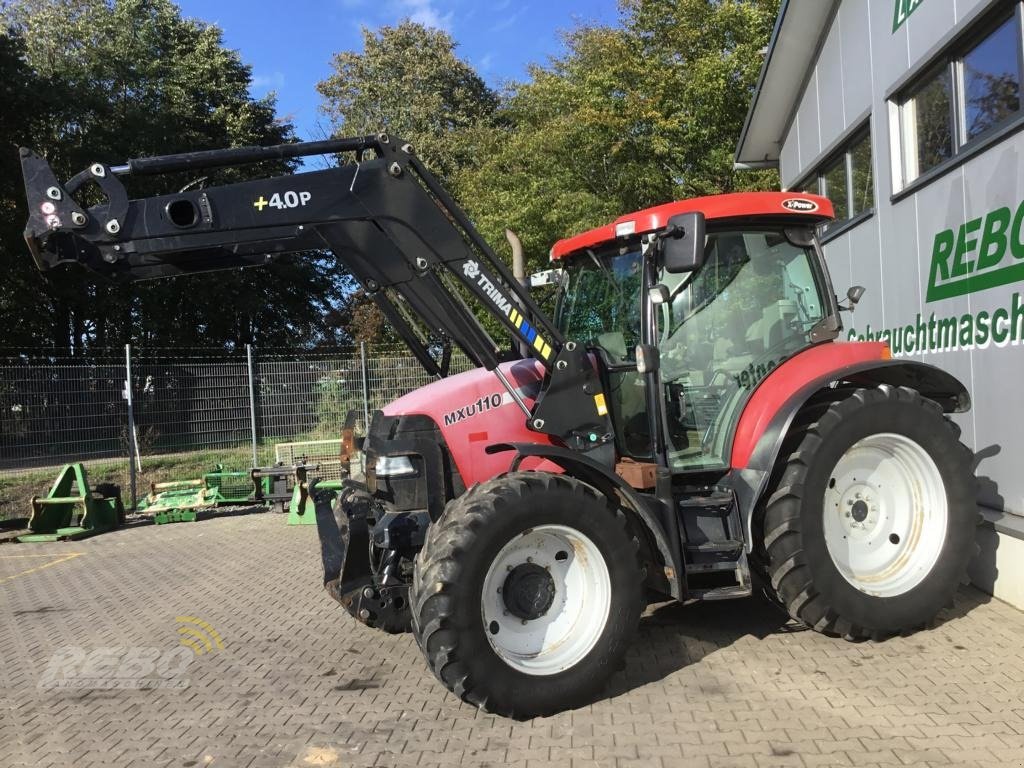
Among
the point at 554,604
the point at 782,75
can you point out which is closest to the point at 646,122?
the point at 782,75

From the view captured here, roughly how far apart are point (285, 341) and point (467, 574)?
24689mm

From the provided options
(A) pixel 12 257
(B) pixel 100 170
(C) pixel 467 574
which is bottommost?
(C) pixel 467 574

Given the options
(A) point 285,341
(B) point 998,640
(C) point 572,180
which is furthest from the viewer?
(A) point 285,341

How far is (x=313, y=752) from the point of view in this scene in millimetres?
3477

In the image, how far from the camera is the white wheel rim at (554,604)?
12.2ft

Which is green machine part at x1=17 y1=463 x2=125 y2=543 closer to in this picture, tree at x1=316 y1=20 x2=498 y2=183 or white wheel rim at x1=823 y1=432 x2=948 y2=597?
white wheel rim at x1=823 y1=432 x2=948 y2=597

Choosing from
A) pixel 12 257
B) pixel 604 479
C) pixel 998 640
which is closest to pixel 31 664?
pixel 604 479

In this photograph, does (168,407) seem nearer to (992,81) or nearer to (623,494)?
(623,494)

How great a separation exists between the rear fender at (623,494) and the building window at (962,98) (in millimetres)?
3812

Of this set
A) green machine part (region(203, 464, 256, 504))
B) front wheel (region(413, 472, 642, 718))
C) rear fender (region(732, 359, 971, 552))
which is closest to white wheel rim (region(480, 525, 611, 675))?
front wheel (region(413, 472, 642, 718))

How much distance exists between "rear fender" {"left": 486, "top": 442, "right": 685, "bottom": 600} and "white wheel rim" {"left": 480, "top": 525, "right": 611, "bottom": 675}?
341 mm

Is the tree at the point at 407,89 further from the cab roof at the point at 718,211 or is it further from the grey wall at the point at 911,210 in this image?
the cab roof at the point at 718,211

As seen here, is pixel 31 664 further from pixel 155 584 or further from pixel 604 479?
pixel 604 479

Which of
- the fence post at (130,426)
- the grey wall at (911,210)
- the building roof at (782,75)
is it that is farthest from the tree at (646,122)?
the fence post at (130,426)
